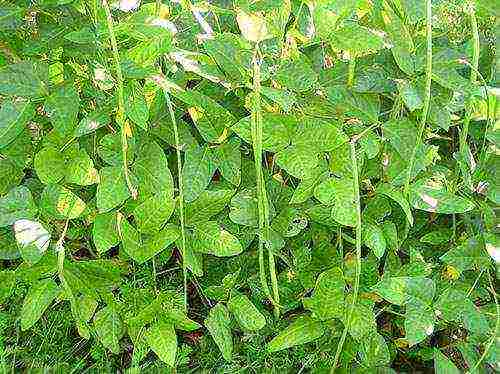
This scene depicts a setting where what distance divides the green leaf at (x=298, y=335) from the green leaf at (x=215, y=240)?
0.17 meters

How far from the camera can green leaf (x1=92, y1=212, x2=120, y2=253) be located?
114 cm

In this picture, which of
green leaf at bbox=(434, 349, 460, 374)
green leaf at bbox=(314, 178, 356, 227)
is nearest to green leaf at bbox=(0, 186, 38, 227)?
green leaf at bbox=(314, 178, 356, 227)

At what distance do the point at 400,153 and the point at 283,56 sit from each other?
8.5 inches

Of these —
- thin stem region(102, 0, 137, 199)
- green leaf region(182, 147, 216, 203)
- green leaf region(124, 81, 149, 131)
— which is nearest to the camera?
thin stem region(102, 0, 137, 199)

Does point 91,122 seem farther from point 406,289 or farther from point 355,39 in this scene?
point 406,289

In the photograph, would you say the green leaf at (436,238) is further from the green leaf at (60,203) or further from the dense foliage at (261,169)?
the green leaf at (60,203)

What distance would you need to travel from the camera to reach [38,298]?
120cm

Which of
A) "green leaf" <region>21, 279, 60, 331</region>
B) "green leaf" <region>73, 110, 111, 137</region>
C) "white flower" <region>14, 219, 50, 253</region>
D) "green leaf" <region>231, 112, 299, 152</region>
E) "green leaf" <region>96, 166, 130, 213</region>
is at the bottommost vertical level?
"green leaf" <region>21, 279, 60, 331</region>

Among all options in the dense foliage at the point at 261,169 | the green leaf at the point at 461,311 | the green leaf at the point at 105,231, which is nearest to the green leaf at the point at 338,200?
the dense foliage at the point at 261,169

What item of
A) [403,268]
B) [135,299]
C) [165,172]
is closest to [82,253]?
[135,299]

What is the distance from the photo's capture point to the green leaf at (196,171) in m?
1.12

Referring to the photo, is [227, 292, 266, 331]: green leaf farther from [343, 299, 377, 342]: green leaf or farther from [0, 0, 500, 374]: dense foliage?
[343, 299, 377, 342]: green leaf

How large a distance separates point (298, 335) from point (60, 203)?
16.9 inches

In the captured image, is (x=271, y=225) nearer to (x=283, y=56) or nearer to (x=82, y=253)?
(x=283, y=56)
